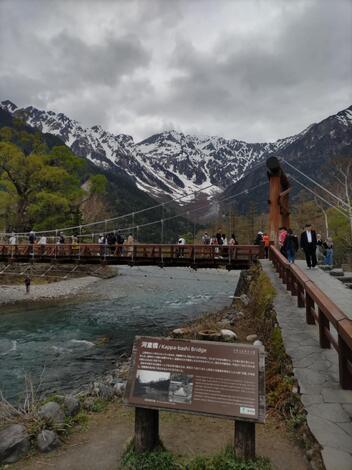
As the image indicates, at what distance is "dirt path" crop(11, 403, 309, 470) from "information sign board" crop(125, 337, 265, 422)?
0.94 m

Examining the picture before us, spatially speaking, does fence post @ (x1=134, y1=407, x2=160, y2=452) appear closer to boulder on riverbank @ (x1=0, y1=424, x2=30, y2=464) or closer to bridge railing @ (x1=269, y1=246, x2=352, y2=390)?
boulder on riverbank @ (x1=0, y1=424, x2=30, y2=464)

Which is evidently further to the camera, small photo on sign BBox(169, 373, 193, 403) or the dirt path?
the dirt path

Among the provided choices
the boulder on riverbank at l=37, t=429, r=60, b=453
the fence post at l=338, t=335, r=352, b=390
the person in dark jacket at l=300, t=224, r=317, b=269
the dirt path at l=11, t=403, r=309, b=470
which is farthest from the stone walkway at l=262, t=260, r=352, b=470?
the person in dark jacket at l=300, t=224, r=317, b=269

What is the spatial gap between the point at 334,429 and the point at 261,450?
30.6 inches

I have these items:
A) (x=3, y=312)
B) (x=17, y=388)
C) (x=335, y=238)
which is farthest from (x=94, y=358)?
(x=335, y=238)

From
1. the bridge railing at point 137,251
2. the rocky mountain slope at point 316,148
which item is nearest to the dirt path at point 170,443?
the bridge railing at point 137,251

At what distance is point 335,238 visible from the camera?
105ft

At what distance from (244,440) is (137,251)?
1375 cm

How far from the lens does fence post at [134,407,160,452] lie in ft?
11.5

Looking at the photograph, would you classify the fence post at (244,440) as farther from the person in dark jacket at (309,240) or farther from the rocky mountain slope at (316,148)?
the rocky mountain slope at (316,148)

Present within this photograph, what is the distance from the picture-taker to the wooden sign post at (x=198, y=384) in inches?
123

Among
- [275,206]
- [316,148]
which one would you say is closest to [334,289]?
[275,206]

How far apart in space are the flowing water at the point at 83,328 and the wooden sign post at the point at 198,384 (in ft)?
14.4

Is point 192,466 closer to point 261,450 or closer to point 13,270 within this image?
point 261,450
